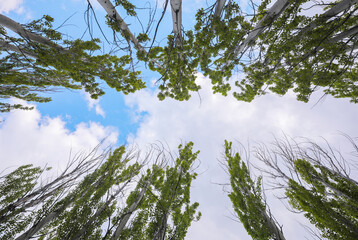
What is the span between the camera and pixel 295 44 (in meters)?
3.96

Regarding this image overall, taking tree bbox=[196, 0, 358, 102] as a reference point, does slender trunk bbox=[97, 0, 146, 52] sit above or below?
below

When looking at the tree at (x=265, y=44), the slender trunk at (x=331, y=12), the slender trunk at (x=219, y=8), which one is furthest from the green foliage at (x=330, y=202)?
the slender trunk at (x=219, y=8)

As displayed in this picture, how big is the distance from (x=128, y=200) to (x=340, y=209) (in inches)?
323

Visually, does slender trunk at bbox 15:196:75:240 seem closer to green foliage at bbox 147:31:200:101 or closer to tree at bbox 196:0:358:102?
green foliage at bbox 147:31:200:101

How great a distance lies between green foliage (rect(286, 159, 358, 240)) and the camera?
4315 mm

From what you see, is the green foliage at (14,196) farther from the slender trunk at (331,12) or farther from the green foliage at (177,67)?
the slender trunk at (331,12)

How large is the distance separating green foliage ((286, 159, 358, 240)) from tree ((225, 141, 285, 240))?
1346 mm

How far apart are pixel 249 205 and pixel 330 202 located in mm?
2789

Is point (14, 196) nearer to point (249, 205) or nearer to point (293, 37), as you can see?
point (249, 205)

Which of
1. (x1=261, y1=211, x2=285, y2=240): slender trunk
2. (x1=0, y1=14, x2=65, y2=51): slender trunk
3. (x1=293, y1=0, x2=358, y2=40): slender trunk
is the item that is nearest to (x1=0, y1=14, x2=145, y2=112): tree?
(x1=0, y1=14, x2=65, y2=51): slender trunk

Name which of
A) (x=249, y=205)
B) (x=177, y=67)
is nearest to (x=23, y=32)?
(x=177, y=67)

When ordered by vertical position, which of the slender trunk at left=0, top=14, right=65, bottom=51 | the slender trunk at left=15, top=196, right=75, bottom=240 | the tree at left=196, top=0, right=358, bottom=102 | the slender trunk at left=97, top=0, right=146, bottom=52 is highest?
the tree at left=196, top=0, right=358, bottom=102

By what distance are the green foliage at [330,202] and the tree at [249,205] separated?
53.0 inches

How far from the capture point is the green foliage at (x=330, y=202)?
4315mm
